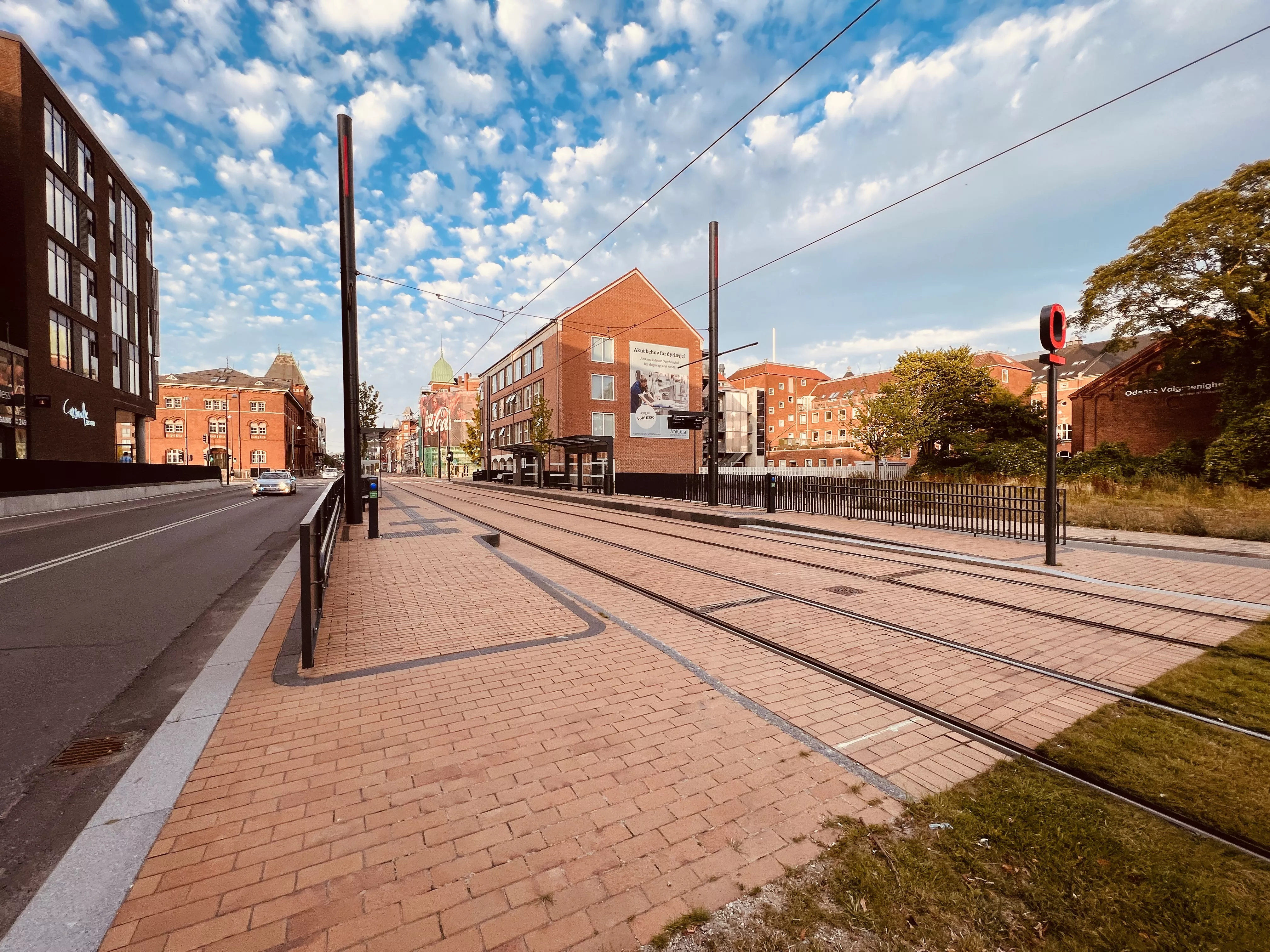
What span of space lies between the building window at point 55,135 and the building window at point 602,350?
3158 centimetres

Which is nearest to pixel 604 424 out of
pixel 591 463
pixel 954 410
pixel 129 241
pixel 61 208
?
pixel 591 463

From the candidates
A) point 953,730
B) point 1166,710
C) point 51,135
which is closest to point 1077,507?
point 1166,710

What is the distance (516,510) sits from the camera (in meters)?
21.0

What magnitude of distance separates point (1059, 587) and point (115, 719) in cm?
1003

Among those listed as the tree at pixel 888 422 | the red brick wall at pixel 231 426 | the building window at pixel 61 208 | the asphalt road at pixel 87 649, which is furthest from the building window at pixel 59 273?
the tree at pixel 888 422

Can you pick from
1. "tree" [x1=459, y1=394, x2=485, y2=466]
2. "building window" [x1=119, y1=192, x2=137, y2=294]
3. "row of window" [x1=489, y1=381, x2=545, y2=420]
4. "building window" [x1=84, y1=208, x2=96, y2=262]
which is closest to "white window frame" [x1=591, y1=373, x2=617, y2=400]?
"row of window" [x1=489, y1=381, x2=545, y2=420]

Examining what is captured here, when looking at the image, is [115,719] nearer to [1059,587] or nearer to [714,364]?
[1059,587]

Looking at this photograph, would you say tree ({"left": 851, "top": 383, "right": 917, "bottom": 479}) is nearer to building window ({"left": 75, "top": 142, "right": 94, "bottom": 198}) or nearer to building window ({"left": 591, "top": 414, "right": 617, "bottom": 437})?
building window ({"left": 591, "top": 414, "right": 617, "bottom": 437})

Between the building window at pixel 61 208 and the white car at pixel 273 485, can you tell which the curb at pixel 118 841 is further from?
the building window at pixel 61 208

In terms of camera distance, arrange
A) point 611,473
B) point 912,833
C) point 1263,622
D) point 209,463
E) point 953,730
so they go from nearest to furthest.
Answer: point 912,833, point 953,730, point 1263,622, point 611,473, point 209,463

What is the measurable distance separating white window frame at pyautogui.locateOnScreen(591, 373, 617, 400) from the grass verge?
3983 cm

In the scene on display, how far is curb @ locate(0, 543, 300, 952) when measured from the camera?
1927 millimetres

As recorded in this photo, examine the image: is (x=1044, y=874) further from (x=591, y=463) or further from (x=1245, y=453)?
(x=591, y=463)

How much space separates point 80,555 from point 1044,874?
14911 mm
